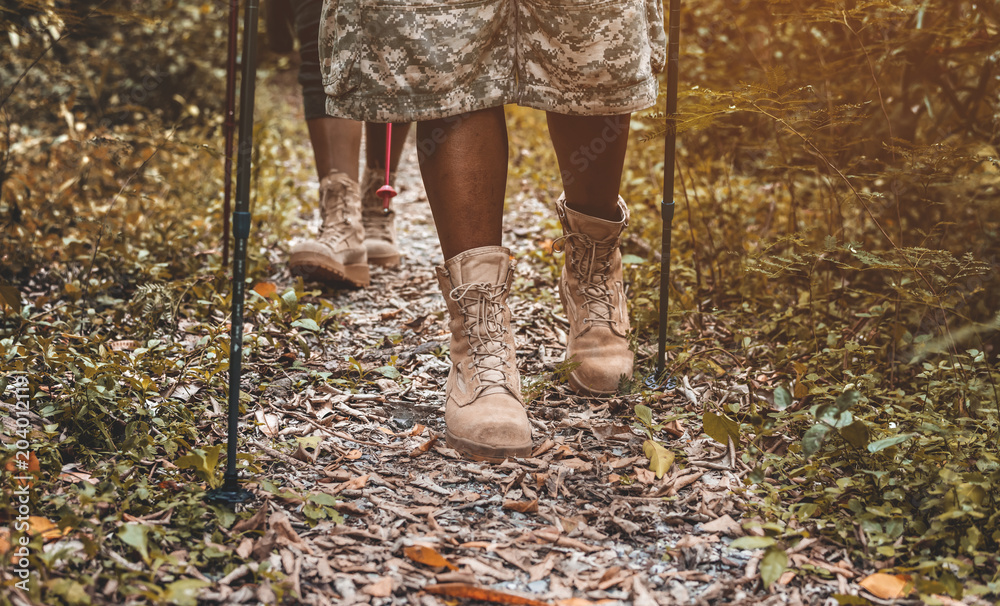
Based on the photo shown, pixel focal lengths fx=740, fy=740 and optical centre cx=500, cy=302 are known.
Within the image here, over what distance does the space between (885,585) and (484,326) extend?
953mm

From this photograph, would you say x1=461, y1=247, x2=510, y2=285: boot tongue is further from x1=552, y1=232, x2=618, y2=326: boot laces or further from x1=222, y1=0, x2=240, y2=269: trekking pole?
x1=222, y1=0, x2=240, y2=269: trekking pole

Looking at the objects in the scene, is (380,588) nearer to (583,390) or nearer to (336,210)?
(583,390)

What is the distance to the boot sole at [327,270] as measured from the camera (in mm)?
2662

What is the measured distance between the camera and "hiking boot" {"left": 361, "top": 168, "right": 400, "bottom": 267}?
10.2 ft

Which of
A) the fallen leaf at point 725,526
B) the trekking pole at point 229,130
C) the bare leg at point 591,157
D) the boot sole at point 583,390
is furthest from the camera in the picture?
the trekking pole at point 229,130

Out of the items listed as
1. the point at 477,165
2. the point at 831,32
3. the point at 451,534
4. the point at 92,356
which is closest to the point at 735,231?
the point at 831,32

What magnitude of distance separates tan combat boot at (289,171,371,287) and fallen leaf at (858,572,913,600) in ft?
6.52

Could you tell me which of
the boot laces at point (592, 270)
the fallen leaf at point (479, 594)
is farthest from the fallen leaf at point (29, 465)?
the boot laces at point (592, 270)

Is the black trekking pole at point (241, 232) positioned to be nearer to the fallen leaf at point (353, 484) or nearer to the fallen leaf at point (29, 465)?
the fallen leaf at point (353, 484)

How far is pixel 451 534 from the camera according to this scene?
1397 millimetres

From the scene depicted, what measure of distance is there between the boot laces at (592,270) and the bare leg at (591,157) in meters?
0.08

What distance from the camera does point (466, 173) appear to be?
1.70 meters

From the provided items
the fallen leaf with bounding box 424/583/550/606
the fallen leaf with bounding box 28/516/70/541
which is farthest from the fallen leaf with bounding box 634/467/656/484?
the fallen leaf with bounding box 28/516/70/541

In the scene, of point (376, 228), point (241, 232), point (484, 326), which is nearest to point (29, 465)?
point (241, 232)
